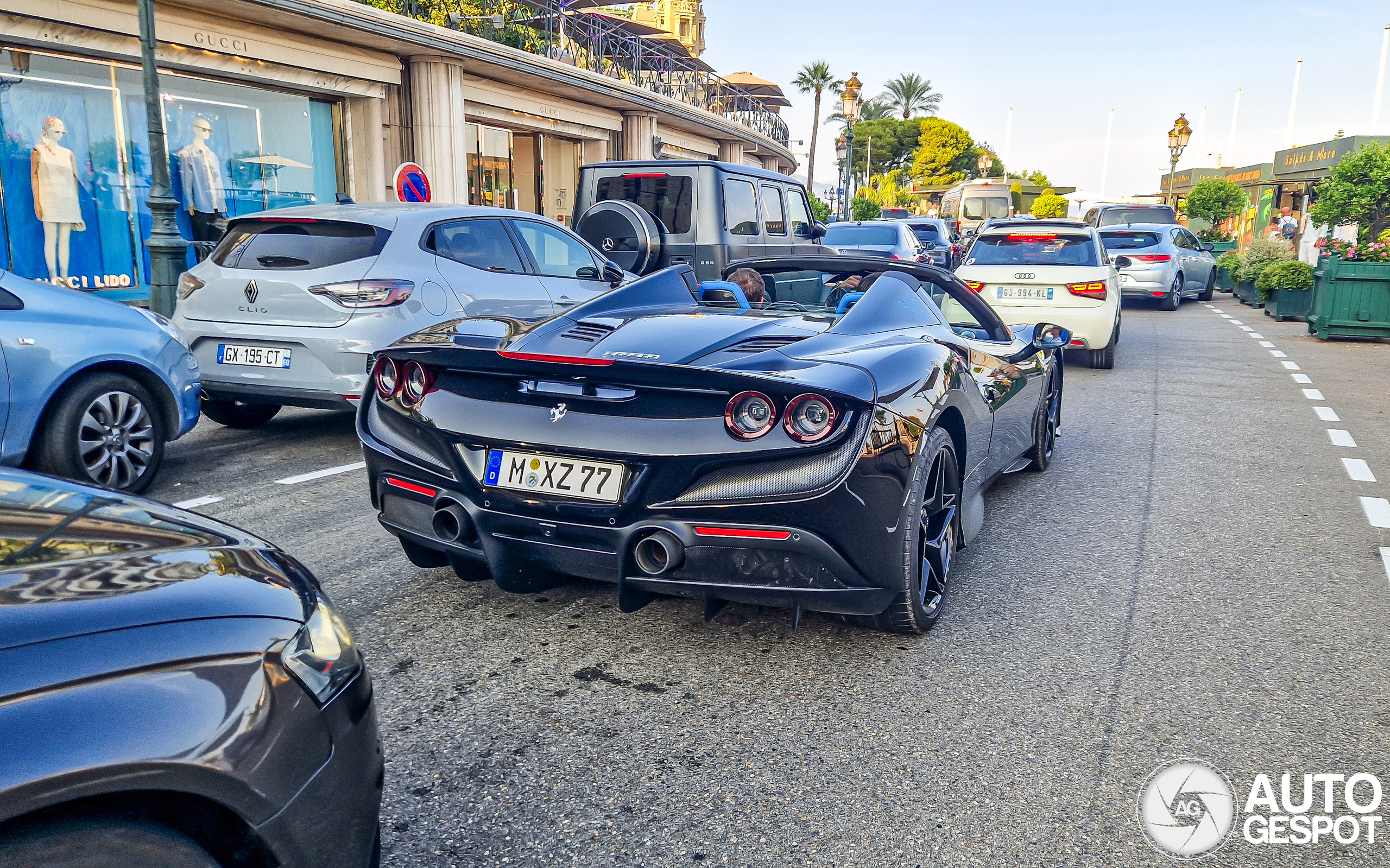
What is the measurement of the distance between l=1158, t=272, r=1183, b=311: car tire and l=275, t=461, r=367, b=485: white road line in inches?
711

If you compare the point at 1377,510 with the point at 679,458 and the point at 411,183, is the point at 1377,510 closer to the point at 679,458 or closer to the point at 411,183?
the point at 679,458

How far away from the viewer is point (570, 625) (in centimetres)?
375

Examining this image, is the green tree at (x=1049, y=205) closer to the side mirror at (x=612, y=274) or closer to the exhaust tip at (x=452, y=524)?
the side mirror at (x=612, y=274)

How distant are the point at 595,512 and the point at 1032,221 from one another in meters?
A: 10.4

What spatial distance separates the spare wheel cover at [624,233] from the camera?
1030cm

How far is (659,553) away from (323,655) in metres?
1.42

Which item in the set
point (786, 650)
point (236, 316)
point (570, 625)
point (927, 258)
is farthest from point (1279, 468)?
point (927, 258)

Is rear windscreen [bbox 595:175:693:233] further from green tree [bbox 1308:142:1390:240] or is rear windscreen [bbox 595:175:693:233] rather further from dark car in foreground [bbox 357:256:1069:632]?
green tree [bbox 1308:142:1390:240]

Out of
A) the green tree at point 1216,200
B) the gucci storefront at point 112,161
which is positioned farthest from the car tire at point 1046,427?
the green tree at point 1216,200

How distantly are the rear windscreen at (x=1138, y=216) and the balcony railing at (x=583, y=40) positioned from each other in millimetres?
11590

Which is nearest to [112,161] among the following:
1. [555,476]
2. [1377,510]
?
[555,476]

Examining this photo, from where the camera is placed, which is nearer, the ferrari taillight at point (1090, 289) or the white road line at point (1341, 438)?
the white road line at point (1341, 438)

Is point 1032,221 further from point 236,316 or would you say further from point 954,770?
point 954,770

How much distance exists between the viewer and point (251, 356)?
250 inches
